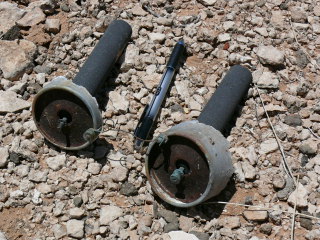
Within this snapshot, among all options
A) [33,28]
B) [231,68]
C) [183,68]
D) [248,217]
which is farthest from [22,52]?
[248,217]

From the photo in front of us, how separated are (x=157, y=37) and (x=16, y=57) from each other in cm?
99

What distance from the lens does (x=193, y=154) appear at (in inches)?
135

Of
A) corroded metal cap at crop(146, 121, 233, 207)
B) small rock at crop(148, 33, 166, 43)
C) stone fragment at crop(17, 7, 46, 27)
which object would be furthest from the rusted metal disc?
stone fragment at crop(17, 7, 46, 27)

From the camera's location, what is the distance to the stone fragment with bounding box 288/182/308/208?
11.6 ft

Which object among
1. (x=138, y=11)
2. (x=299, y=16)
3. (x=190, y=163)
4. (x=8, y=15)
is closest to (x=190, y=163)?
(x=190, y=163)

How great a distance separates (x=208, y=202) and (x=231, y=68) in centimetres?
94

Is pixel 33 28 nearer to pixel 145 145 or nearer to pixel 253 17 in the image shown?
pixel 145 145

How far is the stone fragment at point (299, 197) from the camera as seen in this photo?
354 cm

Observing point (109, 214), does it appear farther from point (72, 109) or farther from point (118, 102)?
point (118, 102)

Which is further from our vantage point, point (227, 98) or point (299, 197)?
point (227, 98)

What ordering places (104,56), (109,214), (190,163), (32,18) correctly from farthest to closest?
(32,18) → (104,56) → (109,214) → (190,163)

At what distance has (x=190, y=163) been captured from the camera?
3443 millimetres

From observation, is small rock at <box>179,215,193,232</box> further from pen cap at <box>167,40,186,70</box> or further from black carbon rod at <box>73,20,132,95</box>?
pen cap at <box>167,40,186,70</box>

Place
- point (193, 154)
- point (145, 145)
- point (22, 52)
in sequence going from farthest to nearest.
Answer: point (22, 52) < point (145, 145) < point (193, 154)
